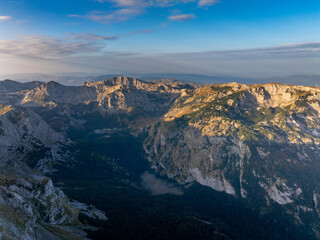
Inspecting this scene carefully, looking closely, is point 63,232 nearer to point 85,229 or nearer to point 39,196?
point 85,229

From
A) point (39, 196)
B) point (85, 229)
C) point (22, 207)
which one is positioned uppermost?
point (22, 207)

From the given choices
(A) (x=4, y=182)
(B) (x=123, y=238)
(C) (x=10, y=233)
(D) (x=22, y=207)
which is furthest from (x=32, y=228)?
(B) (x=123, y=238)

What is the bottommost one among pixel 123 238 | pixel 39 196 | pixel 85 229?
pixel 123 238

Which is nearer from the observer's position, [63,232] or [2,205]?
[2,205]

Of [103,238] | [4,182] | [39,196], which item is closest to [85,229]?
[103,238]

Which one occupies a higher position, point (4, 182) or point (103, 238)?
point (4, 182)

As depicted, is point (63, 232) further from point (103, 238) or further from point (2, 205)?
point (2, 205)

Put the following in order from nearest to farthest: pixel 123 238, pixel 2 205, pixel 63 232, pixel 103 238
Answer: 1. pixel 2 205
2. pixel 63 232
3. pixel 103 238
4. pixel 123 238

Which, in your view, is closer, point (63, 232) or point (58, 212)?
point (63, 232)

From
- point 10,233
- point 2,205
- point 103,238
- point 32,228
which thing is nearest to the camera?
point 10,233
